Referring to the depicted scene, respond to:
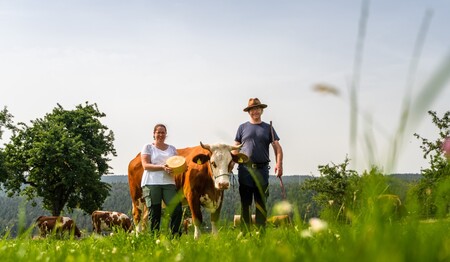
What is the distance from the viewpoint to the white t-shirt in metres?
9.63

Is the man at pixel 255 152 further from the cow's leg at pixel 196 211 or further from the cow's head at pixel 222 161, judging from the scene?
the cow's leg at pixel 196 211

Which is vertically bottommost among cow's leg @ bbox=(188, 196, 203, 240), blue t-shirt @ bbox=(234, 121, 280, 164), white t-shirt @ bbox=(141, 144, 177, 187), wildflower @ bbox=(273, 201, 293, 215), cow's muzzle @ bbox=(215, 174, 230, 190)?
cow's leg @ bbox=(188, 196, 203, 240)

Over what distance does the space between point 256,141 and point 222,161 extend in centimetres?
76

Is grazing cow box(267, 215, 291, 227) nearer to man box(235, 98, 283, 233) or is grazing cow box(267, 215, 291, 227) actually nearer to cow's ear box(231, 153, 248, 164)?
man box(235, 98, 283, 233)

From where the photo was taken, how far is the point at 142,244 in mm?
5750

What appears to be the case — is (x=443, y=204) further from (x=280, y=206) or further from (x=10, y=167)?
(x=10, y=167)

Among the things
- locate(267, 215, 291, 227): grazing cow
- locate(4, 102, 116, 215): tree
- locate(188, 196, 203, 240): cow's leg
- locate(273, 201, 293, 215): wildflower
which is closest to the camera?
locate(273, 201, 293, 215): wildflower

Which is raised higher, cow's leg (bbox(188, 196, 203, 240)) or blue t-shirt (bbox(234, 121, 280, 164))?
blue t-shirt (bbox(234, 121, 280, 164))

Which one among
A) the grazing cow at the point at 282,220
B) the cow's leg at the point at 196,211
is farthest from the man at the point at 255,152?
the grazing cow at the point at 282,220

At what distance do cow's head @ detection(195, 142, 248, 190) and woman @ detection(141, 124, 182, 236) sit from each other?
2.70ft

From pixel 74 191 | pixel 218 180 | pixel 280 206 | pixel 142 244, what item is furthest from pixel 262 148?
pixel 74 191

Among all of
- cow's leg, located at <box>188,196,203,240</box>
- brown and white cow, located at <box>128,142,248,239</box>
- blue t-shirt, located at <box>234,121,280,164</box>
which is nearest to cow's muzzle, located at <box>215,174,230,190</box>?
brown and white cow, located at <box>128,142,248,239</box>

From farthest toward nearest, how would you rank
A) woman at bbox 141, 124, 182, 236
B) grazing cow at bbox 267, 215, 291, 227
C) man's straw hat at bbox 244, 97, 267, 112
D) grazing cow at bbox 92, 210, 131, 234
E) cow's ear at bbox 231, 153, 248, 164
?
1. grazing cow at bbox 92, 210, 131, 234
2. man's straw hat at bbox 244, 97, 267, 112
3. cow's ear at bbox 231, 153, 248, 164
4. woman at bbox 141, 124, 182, 236
5. grazing cow at bbox 267, 215, 291, 227

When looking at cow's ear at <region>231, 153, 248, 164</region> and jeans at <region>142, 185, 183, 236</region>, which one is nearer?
jeans at <region>142, 185, 183, 236</region>
